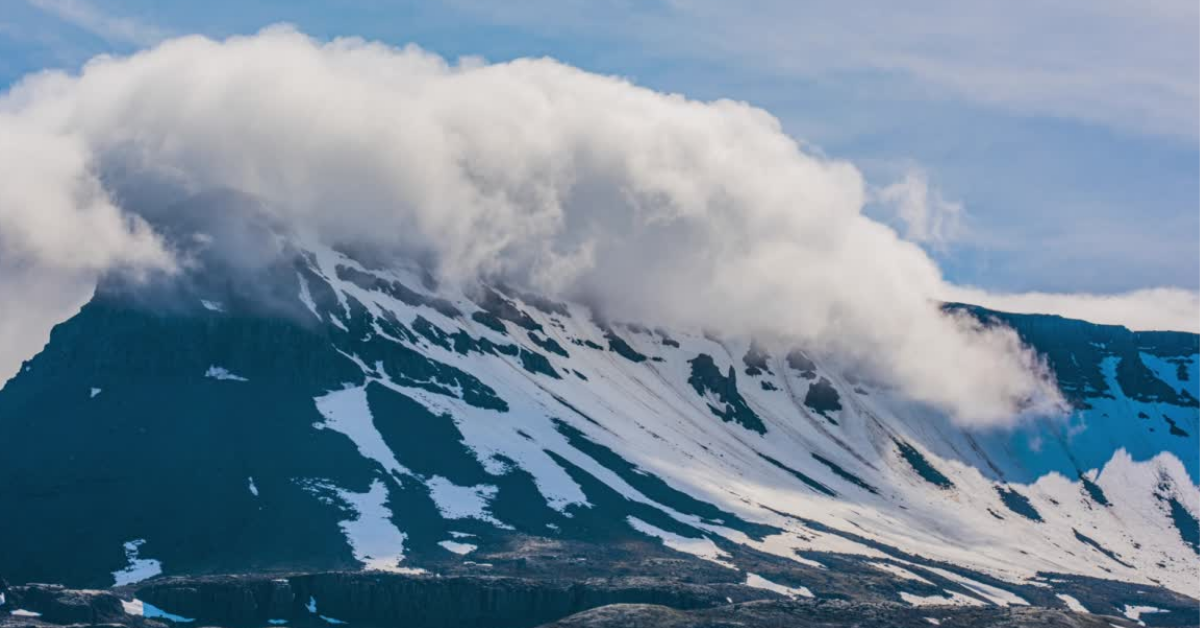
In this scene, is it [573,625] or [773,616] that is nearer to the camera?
[573,625]

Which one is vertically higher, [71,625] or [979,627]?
[979,627]

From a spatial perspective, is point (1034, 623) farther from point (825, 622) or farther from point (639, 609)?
point (639, 609)

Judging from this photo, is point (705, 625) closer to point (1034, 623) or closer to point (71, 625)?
point (1034, 623)

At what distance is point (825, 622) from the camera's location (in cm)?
19688

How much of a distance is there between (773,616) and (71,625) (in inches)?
3131

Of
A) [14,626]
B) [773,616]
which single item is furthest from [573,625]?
[14,626]

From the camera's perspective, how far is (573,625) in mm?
185625

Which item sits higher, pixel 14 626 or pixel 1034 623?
pixel 1034 623

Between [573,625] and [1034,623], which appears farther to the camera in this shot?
[1034,623]

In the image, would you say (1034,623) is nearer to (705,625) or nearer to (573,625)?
(705,625)

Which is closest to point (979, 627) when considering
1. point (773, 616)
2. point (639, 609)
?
point (773, 616)

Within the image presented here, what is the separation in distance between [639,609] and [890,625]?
28951 millimetres

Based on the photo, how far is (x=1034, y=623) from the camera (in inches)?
7854

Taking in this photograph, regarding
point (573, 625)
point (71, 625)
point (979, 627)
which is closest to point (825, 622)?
point (979, 627)
